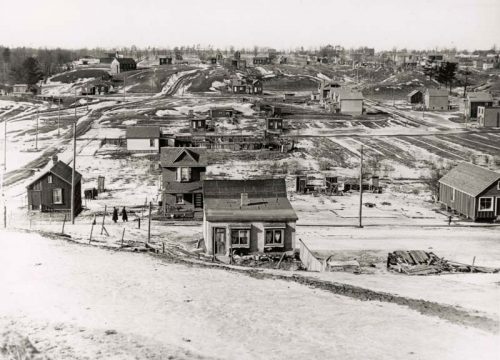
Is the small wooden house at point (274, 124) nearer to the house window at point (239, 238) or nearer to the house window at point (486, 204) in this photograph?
the house window at point (486, 204)

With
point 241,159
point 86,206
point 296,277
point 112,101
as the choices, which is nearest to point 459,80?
point 112,101

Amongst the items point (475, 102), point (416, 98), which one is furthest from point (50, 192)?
point (416, 98)

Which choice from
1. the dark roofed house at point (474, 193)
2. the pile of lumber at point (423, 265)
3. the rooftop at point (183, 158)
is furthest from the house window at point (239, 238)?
the dark roofed house at point (474, 193)

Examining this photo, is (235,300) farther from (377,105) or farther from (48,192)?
(377,105)

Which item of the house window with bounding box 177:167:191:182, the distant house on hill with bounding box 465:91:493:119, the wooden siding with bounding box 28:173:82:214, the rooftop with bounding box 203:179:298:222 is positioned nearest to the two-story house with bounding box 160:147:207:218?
the house window with bounding box 177:167:191:182

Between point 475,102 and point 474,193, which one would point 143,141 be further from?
point 475,102

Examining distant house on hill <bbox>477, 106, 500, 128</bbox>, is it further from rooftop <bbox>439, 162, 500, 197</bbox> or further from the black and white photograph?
rooftop <bbox>439, 162, 500, 197</bbox>
